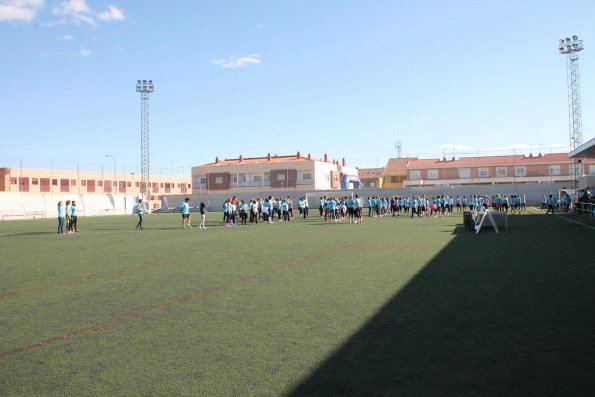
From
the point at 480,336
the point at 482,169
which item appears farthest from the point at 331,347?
the point at 482,169

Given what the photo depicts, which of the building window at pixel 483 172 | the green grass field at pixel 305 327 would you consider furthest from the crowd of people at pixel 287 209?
the building window at pixel 483 172

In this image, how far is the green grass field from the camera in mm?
4129

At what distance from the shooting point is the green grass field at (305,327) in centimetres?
413

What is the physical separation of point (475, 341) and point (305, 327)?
1.86 m

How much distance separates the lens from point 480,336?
528 cm

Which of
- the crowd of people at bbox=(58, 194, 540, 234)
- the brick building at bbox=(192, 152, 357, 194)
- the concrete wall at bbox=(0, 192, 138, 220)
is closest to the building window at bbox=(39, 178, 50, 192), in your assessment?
the concrete wall at bbox=(0, 192, 138, 220)

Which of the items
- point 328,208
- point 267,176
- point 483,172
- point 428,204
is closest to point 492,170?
point 483,172

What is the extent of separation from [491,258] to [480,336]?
6.51 meters

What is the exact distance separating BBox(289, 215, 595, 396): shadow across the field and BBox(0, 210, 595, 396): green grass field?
0.02 m

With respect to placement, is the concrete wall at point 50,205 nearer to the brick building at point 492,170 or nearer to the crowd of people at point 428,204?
the crowd of people at point 428,204

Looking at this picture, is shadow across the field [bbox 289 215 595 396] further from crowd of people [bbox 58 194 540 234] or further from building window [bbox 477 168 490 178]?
building window [bbox 477 168 490 178]

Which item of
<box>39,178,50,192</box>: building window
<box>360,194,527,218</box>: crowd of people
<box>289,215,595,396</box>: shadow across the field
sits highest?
<box>39,178,50,192</box>: building window

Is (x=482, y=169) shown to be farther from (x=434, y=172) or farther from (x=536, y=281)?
(x=536, y=281)

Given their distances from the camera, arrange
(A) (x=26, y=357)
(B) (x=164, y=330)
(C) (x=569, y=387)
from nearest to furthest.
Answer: (C) (x=569, y=387), (A) (x=26, y=357), (B) (x=164, y=330)
